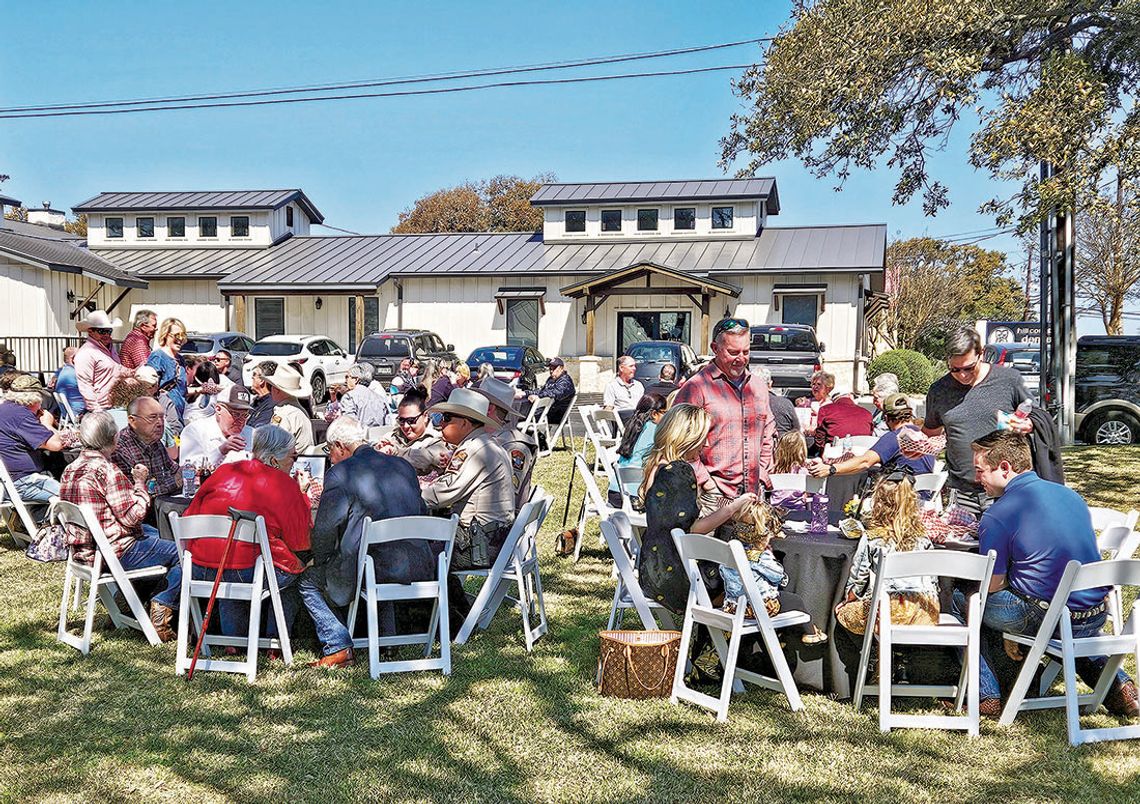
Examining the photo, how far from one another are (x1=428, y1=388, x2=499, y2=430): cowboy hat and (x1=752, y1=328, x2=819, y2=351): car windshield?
1442cm

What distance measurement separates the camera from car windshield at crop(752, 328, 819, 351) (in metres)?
18.9

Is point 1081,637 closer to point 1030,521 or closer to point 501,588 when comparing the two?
point 1030,521

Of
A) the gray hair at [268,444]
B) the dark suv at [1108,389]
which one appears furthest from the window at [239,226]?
the gray hair at [268,444]

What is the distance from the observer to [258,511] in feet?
15.4

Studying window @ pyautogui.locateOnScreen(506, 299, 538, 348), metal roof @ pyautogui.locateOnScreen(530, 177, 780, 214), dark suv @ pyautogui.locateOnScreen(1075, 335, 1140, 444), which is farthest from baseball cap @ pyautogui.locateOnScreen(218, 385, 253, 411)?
metal roof @ pyautogui.locateOnScreen(530, 177, 780, 214)

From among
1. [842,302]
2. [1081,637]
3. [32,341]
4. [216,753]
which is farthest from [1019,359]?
[32,341]

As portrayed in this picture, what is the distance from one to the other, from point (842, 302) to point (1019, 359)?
32.2 ft

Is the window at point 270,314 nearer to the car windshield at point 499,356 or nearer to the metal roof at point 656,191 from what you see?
the metal roof at point 656,191

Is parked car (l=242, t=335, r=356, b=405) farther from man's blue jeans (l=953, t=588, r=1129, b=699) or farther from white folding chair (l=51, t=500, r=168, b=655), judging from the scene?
man's blue jeans (l=953, t=588, r=1129, b=699)

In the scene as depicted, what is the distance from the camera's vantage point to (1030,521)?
12.9 feet

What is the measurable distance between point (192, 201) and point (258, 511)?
3119cm

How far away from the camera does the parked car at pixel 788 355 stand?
17781 mm

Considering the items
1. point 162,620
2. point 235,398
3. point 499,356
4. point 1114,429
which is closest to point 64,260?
point 499,356

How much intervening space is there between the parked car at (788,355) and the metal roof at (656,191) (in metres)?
10.3
